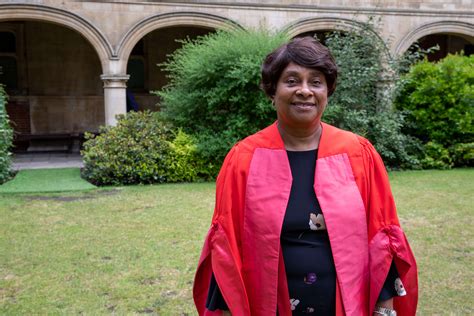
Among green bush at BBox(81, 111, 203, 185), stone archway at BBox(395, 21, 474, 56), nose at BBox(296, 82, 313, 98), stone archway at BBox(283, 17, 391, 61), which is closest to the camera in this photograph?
nose at BBox(296, 82, 313, 98)

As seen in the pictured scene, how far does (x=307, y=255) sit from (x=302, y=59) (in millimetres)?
734

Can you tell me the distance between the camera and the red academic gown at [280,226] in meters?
1.91

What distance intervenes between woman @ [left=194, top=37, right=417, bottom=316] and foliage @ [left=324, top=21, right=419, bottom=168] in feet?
26.3

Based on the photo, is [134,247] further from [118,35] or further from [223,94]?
[118,35]

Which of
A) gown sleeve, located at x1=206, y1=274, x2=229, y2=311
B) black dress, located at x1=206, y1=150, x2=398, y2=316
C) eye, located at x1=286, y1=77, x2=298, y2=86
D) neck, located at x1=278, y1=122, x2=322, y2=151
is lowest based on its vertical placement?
gown sleeve, located at x1=206, y1=274, x2=229, y2=311

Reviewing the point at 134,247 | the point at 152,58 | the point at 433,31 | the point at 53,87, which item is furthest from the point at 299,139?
the point at 152,58

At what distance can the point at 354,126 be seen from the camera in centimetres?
1034

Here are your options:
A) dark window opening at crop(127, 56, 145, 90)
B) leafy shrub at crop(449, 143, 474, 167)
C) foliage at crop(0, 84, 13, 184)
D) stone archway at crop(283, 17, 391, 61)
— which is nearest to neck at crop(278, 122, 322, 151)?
foliage at crop(0, 84, 13, 184)

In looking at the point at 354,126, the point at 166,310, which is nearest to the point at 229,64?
the point at 354,126

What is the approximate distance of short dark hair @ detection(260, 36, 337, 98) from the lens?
1909 mm

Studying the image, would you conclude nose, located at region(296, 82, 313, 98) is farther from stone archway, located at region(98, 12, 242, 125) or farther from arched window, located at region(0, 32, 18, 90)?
arched window, located at region(0, 32, 18, 90)

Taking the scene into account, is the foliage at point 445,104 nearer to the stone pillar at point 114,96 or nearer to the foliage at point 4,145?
the stone pillar at point 114,96

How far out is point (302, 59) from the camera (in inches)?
75.2

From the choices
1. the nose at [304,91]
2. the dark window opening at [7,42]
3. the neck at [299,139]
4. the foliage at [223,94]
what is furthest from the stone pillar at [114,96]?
the nose at [304,91]
